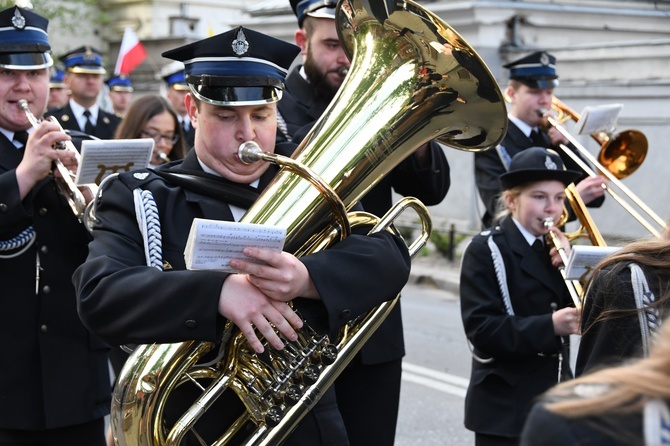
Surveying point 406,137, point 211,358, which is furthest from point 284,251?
point 406,137

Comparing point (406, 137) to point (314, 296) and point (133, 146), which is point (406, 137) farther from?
point (133, 146)

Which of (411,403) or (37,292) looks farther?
(411,403)

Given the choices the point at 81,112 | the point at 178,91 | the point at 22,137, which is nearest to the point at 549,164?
the point at 22,137

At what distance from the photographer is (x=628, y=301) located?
245cm

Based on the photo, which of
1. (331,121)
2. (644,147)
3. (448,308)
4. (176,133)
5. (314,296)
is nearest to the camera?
(314,296)

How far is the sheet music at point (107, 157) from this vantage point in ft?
12.2

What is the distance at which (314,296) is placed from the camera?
2.69 meters

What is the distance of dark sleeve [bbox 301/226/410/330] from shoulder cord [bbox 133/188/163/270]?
0.43m

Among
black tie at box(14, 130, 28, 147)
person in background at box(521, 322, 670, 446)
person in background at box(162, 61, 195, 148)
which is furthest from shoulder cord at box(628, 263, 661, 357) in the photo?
person in background at box(162, 61, 195, 148)

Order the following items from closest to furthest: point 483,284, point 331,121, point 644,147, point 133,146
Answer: point 331,121, point 133,146, point 483,284, point 644,147

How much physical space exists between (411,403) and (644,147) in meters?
2.17

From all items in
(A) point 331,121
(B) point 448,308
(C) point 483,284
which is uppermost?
(A) point 331,121

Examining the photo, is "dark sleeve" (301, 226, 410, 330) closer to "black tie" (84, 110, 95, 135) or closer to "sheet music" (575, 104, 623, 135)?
"sheet music" (575, 104, 623, 135)

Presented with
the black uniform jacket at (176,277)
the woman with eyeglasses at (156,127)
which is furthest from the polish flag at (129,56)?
the black uniform jacket at (176,277)
